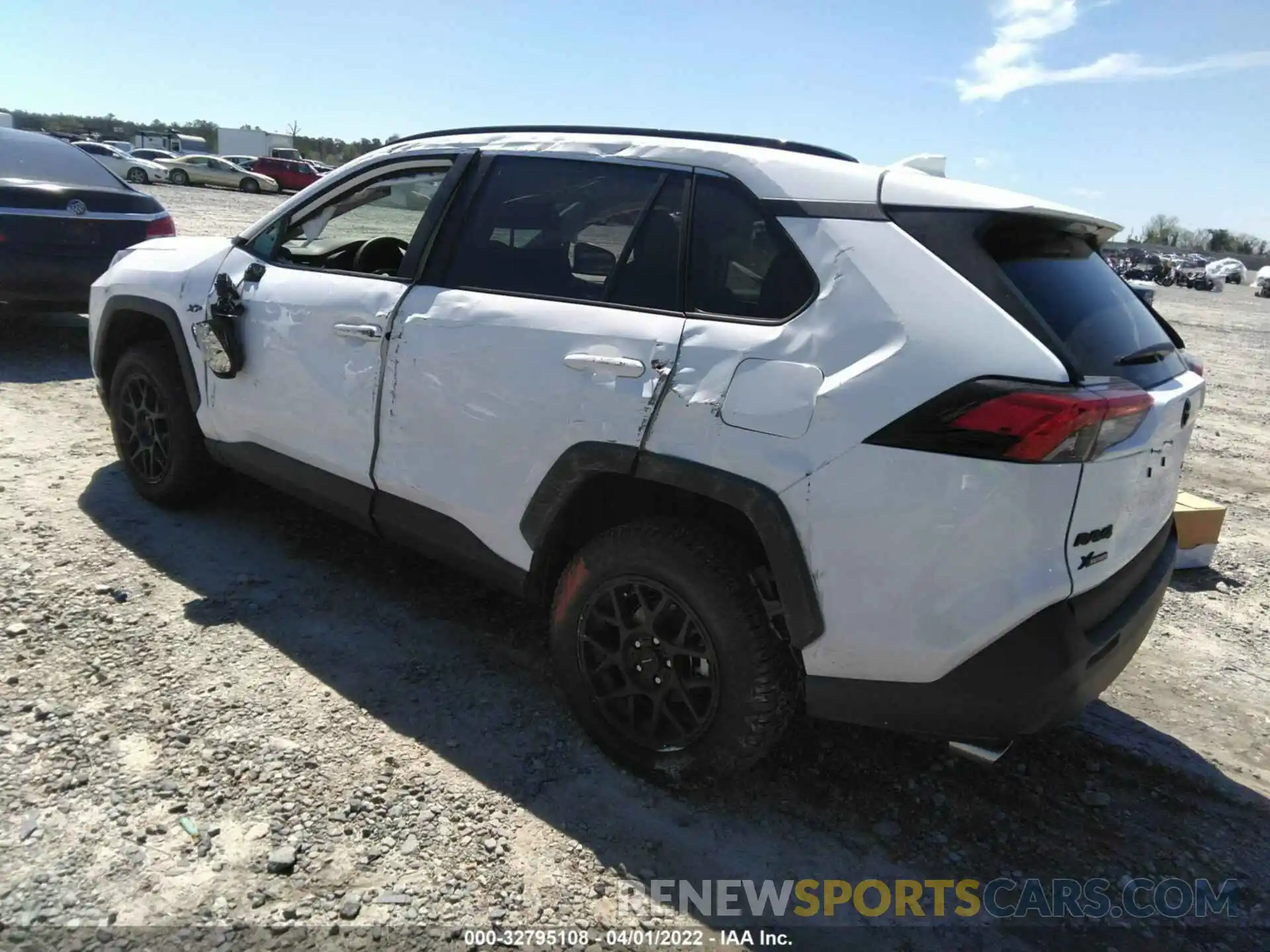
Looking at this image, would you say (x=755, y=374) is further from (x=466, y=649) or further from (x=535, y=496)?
(x=466, y=649)

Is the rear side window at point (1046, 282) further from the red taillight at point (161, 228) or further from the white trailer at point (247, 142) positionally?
the white trailer at point (247, 142)

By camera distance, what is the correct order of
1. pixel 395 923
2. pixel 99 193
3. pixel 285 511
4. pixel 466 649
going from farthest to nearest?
pixel 99 193, pixel 285 511, pixel 466 649, pixel 395 923

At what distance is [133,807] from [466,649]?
123cm

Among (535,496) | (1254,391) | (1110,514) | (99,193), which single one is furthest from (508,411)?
(1254,391)

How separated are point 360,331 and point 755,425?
5.32ft

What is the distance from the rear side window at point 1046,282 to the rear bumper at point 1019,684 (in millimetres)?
565

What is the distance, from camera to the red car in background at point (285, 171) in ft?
134

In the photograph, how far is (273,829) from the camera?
239 cm

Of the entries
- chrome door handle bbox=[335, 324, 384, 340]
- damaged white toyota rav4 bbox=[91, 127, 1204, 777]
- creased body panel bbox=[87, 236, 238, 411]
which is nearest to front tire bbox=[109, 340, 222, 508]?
creased body panel bbox=[87, 236, 238, 411]

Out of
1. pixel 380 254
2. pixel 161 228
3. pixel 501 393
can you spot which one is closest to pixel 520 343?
pixel 501 393

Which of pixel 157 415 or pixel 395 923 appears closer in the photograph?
pixel 395 923

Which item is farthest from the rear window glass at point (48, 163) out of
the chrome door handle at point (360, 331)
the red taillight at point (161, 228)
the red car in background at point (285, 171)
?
the red car in background at point (285, 171)

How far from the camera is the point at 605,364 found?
2568mm

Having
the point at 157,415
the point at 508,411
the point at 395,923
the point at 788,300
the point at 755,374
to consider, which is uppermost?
the point at 788,300
